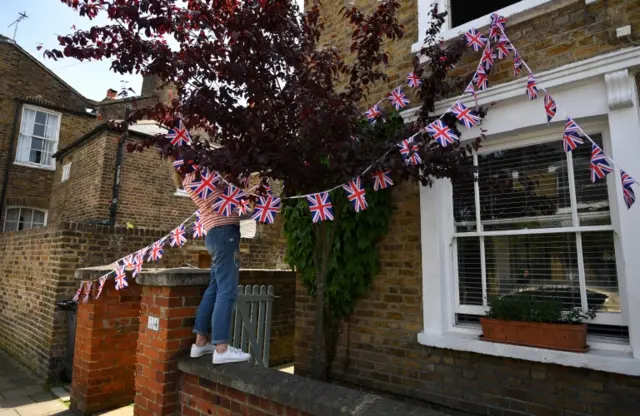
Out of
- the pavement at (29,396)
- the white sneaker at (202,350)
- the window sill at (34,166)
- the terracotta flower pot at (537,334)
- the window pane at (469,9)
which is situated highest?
the window sill at (34,166)

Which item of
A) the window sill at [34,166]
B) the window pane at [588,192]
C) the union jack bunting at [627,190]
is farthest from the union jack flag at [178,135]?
the window sill at [34,166]

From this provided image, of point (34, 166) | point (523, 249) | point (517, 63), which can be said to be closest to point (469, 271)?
point (523, 249)

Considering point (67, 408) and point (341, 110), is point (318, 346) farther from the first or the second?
point (67, 408)

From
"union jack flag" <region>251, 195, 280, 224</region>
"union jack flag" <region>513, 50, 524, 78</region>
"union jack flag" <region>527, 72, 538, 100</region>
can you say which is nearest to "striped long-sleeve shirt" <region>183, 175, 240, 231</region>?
"union jack flag" <region>251, 195, 280, 224</region>

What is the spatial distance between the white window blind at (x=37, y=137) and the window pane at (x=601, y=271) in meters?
17.8

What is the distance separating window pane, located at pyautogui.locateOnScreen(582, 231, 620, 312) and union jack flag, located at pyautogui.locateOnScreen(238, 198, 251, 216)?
9.13ft

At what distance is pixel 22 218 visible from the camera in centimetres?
1472

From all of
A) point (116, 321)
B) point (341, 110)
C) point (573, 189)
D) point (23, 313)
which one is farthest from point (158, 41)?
point (23, 313)

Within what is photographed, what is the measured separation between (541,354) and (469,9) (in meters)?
3.90

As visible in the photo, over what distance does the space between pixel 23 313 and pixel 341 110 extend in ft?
23.3

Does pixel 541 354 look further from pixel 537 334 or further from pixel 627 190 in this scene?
pixel 627 190

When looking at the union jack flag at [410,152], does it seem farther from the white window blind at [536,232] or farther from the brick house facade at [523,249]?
the brick house facade at [523,249]

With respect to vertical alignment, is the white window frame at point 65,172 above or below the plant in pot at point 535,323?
above

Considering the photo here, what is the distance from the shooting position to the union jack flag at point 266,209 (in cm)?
299
